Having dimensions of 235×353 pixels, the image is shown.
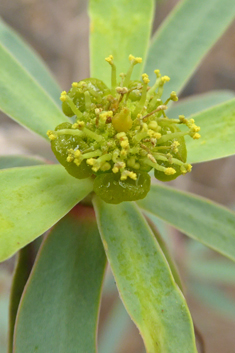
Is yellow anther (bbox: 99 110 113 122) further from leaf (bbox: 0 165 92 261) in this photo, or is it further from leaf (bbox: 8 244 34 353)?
leaf (bbox: 8 244 34 353)

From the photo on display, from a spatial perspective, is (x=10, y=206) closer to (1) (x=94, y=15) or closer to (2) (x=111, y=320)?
(1) (x=94, y=15)

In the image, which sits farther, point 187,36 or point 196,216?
point 187,36

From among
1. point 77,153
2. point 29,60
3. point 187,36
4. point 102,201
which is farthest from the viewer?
point 29,60

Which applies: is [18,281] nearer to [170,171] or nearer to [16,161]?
A: [16,161]

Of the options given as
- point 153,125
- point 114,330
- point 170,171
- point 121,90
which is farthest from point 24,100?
point 114,330

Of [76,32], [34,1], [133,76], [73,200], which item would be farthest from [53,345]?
[34,1]

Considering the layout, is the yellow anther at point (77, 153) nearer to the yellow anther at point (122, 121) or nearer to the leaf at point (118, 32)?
the yellow anther at point (122, 121)
